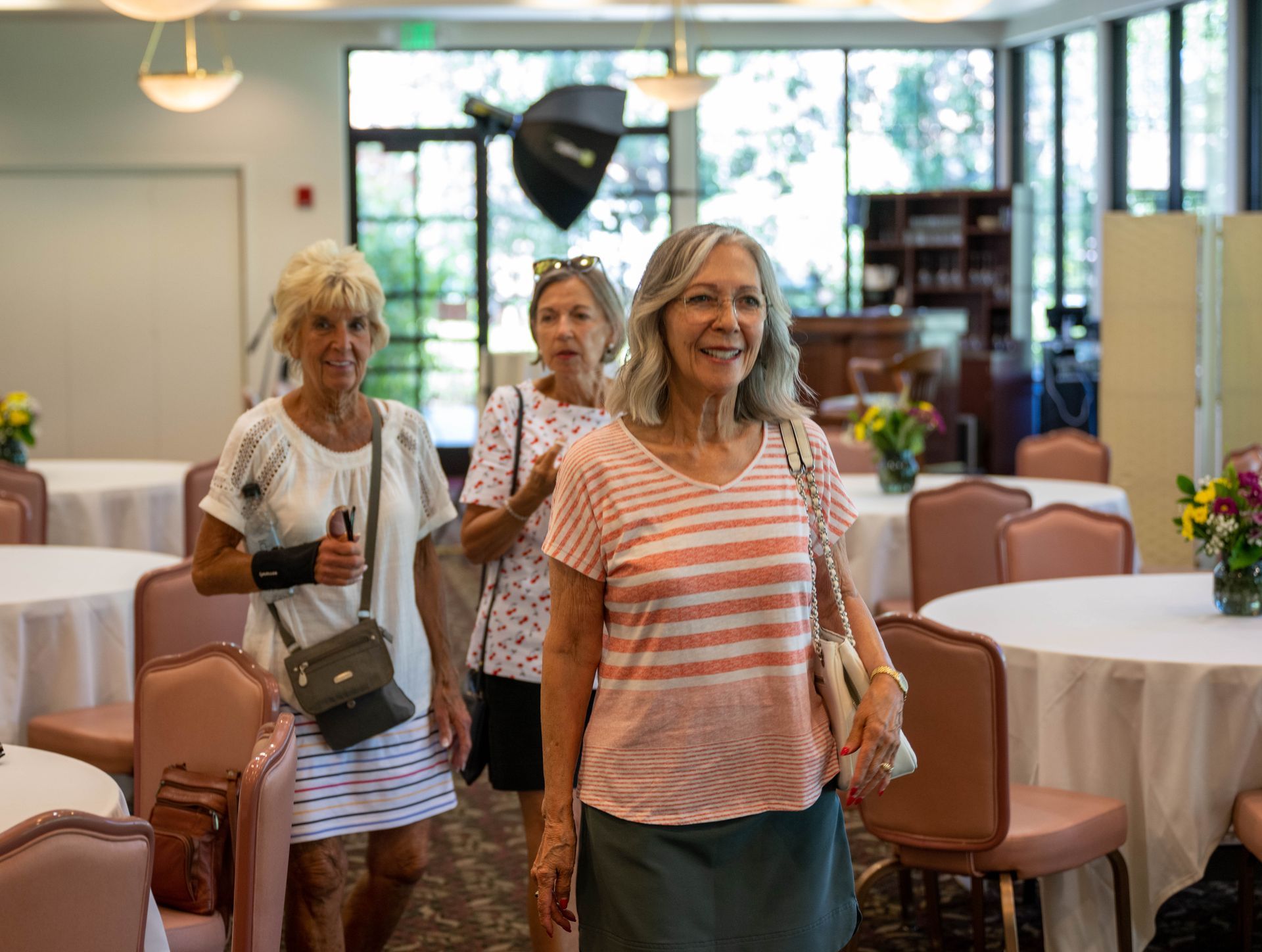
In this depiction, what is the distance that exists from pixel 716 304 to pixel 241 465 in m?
1.18

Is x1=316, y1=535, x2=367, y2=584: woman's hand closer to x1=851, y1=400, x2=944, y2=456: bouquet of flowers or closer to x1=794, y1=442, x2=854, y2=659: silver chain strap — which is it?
x1=794, y1=442, x2=854, y2=659: silver chain strap

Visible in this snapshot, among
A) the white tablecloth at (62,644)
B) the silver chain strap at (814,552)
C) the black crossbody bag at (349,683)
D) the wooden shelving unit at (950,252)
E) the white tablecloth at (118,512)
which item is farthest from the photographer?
the wooden shelving unit at (950,252)

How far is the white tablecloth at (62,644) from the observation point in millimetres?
4078

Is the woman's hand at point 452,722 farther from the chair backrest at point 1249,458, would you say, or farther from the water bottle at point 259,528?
the chair backrest at point 1249,458

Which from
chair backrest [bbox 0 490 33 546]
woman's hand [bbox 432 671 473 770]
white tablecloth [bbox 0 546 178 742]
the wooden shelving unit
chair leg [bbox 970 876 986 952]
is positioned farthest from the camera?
the wooden shelving unit

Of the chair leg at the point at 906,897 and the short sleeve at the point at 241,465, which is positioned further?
the chair leg at the point at 906,897

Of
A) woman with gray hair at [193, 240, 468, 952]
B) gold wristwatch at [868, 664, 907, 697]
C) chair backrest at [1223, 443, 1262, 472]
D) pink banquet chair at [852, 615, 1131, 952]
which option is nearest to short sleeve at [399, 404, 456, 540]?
woman with gray hair at [193, 240, 468, 952]

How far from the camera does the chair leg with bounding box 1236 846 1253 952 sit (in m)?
3.32

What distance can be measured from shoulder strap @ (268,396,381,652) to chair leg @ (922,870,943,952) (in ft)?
5.26

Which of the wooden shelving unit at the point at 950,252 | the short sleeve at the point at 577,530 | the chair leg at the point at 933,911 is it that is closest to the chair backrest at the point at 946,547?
the chair leg at the point at 933,911

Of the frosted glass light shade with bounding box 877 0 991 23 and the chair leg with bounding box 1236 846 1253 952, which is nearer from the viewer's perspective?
the chair leg with bounding box 1236 846 1253 952

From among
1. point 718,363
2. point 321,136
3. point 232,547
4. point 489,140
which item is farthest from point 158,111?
point 718,363

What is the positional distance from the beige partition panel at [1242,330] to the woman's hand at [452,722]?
6865 millimetres

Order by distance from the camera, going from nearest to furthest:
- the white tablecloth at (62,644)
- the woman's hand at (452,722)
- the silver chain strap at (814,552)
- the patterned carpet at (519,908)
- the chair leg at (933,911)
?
1. the silver chain strap at (814,552)
2. the woman's hand at (452,722)
3. the chair leg at (933,911)
4. the patterned carpet at (519,908)
5. the white tablecloth at (62,644)
